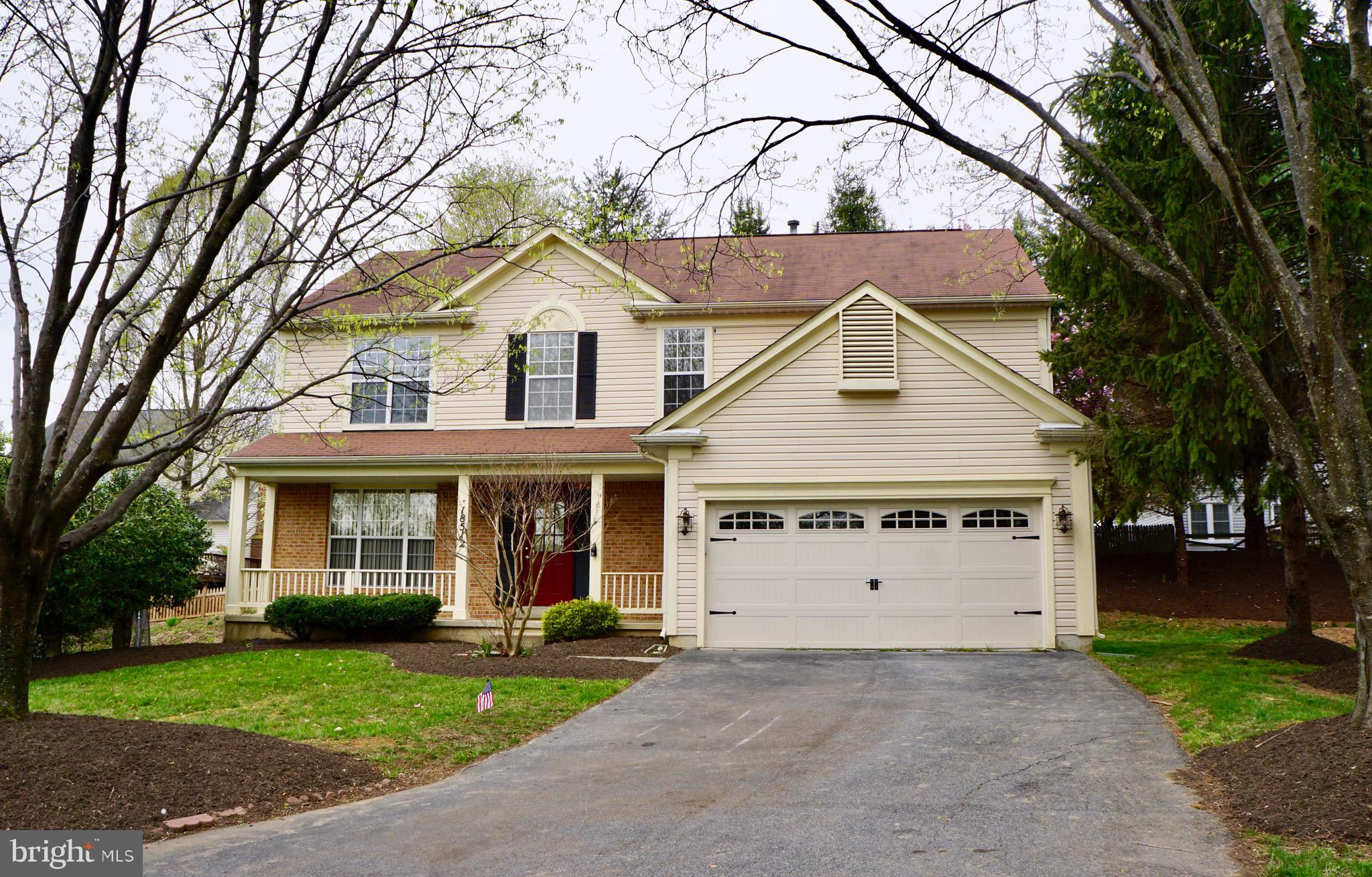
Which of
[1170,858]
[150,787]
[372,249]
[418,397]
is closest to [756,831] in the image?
[1170,858]

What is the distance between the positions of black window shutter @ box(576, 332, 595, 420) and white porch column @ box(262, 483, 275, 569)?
5.97 meters

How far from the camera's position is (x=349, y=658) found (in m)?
13.9

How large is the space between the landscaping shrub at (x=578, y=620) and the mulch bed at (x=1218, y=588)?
13338 mm

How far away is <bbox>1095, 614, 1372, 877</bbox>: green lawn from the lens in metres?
5.24

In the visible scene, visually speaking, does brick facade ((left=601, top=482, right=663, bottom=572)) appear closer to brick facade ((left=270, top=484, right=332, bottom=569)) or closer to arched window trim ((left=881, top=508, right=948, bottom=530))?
arched window trim ((left=881, top=508, right=948, bottom=530))

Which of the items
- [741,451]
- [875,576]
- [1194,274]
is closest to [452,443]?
[741,451]

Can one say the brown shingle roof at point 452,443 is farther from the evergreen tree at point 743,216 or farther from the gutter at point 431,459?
the evergreen tree at point 743,216

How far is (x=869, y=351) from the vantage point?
14531mm

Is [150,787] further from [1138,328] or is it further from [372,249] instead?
[1138,328]

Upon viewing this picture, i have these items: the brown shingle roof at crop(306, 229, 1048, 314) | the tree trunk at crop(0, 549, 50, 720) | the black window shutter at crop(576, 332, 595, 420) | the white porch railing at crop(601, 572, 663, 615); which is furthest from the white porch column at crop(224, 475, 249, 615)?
the tree trunk at crop(0, 549, 50, 720)

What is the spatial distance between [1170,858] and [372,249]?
26.6 feet

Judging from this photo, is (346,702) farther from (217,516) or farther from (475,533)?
(217,516)

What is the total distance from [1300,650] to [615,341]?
38.2 ft

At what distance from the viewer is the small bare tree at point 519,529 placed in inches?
544
